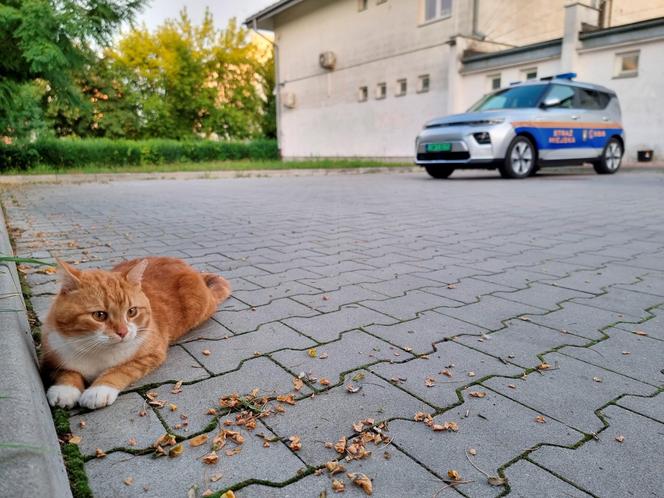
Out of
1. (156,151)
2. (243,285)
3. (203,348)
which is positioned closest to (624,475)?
(203,348)

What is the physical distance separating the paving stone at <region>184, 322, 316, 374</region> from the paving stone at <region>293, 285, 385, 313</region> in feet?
1.37

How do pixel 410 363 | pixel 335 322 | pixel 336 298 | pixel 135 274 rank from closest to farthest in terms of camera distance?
pixel 135 274
pixel 410 363
pixel 335 322
pixel 336 298

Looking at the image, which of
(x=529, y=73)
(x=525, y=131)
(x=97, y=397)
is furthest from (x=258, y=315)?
(x=529, y=73)

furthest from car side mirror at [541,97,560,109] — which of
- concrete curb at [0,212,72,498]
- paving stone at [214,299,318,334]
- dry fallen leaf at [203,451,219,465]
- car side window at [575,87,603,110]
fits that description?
concrete curb at [0,212,72,498]

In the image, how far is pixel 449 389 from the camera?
6.47 ft

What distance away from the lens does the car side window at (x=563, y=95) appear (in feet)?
37.7

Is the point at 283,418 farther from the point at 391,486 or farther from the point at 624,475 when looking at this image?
the point at 624,475

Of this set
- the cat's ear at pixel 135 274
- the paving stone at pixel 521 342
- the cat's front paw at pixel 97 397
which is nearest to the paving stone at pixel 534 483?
the paving stone at pixel 521 342

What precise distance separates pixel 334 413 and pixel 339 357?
0.50 meters

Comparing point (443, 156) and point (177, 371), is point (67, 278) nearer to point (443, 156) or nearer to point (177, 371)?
point (177, 371)

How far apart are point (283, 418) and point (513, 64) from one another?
19.4 meters

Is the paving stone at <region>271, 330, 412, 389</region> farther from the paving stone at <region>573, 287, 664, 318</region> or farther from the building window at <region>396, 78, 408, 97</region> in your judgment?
the building window at <region>396, 78, 408, 97</region>

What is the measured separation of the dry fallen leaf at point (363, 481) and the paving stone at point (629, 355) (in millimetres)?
1374

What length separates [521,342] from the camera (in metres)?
2.46
